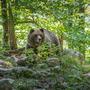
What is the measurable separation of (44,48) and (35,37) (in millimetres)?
3174

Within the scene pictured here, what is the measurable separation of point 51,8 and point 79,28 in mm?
1013

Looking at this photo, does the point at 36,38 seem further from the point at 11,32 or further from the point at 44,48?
the point at 44,48

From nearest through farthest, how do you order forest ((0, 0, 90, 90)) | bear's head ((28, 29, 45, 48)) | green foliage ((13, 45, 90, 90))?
green foliage ((13, 45, 90, 90)) → forest ((0, 0, 90, 90)) → bear's head ((28, 29, 45, 48))

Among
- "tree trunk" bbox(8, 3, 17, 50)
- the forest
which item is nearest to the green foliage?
the forest

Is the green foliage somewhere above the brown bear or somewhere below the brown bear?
below

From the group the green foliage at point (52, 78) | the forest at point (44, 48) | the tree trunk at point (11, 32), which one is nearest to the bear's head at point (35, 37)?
the forest at point (44, 48)

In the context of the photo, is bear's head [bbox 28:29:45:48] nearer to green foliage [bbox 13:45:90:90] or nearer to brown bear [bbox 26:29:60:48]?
brown bear [bbox 26:29:60:48]

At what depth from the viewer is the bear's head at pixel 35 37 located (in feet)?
29.3

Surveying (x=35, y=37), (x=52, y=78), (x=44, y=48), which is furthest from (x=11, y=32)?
(x=52, y=78)

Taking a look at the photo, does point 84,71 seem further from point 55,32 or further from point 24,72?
point 55,32

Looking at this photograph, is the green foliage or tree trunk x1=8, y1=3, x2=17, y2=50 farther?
tree trunk x1=8, y1=3, x2=17, y2=50

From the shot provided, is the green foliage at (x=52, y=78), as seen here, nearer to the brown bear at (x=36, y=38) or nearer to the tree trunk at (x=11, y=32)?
the brown bear at (x=36, y=38)

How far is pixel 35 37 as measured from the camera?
9.08 metres

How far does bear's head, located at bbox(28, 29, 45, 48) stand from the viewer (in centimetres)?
894
